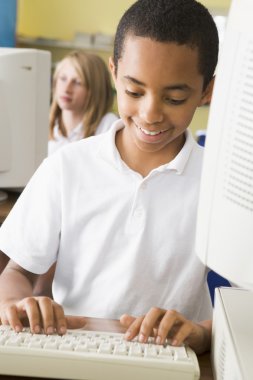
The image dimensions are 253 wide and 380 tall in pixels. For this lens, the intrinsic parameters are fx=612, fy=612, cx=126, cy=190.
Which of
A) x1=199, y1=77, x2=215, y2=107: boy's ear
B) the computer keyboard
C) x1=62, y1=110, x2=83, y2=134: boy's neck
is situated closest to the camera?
the computer keyboard

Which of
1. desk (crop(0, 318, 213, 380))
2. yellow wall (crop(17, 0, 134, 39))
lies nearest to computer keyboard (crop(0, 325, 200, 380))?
desk (crop(0, 318, 213, 380))

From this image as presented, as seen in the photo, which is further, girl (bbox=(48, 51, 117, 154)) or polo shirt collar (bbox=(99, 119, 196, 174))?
girl (bbox=(48, 51, 117, 154))

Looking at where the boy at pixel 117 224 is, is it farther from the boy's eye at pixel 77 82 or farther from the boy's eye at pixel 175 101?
the boy's eye at pixel 77 82

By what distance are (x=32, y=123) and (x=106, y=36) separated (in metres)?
3.29

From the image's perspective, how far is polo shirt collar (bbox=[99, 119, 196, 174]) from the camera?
41.4 inches

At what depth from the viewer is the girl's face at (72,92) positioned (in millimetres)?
3338

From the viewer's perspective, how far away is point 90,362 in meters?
0.74

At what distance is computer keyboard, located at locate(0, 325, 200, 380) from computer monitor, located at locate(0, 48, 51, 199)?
1.04 metres

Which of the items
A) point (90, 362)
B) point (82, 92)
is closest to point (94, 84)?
point (82, 92)

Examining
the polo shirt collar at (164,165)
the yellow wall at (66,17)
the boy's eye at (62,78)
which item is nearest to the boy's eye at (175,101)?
the polo shirt collar at (164,165)

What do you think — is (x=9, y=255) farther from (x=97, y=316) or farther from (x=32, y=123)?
(x=32, y=123)

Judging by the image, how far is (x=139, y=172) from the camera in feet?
3.49

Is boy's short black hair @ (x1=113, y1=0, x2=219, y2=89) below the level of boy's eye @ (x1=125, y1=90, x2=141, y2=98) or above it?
above

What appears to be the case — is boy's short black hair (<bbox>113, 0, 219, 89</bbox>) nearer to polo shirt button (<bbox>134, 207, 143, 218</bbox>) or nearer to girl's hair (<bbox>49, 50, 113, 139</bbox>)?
polo shirt button (<bbox>134, 207, 143, 218</bbox>)
